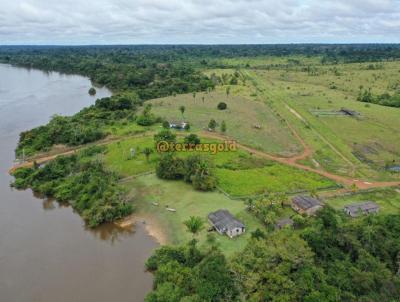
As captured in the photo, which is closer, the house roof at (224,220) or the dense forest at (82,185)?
the house roof at (224,220)

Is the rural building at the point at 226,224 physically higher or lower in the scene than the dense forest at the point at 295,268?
lower

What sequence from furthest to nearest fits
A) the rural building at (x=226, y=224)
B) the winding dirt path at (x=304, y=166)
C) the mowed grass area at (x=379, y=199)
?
1. the winding dirt path at (x=304, y=166)
2. the mowed grass area at (x=379, y=199)
3. the rural building at (x=226, y=224)

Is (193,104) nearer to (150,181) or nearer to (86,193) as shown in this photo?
(150,181)

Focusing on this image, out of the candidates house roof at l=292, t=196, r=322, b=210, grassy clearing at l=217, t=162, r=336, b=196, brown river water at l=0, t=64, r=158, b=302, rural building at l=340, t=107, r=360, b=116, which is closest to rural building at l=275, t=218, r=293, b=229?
house roof at l=292, t=196, r=322, b=210

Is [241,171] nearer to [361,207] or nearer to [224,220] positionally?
[224,220]

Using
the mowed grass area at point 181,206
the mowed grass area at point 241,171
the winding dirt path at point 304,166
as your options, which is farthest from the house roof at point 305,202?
the winding dirt path at point 304,166

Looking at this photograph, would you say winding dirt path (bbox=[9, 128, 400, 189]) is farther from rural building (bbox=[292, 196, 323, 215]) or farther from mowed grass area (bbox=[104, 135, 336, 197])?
rural building (bbox=[292, 196, 323, 215])

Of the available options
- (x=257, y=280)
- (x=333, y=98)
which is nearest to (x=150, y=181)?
(x=257, y=280)

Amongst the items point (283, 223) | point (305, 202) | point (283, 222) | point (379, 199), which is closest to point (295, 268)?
point (283, 223)

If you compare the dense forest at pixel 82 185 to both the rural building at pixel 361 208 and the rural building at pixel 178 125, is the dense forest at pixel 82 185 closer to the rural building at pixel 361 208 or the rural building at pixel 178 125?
the rural building at pixel 178 125
